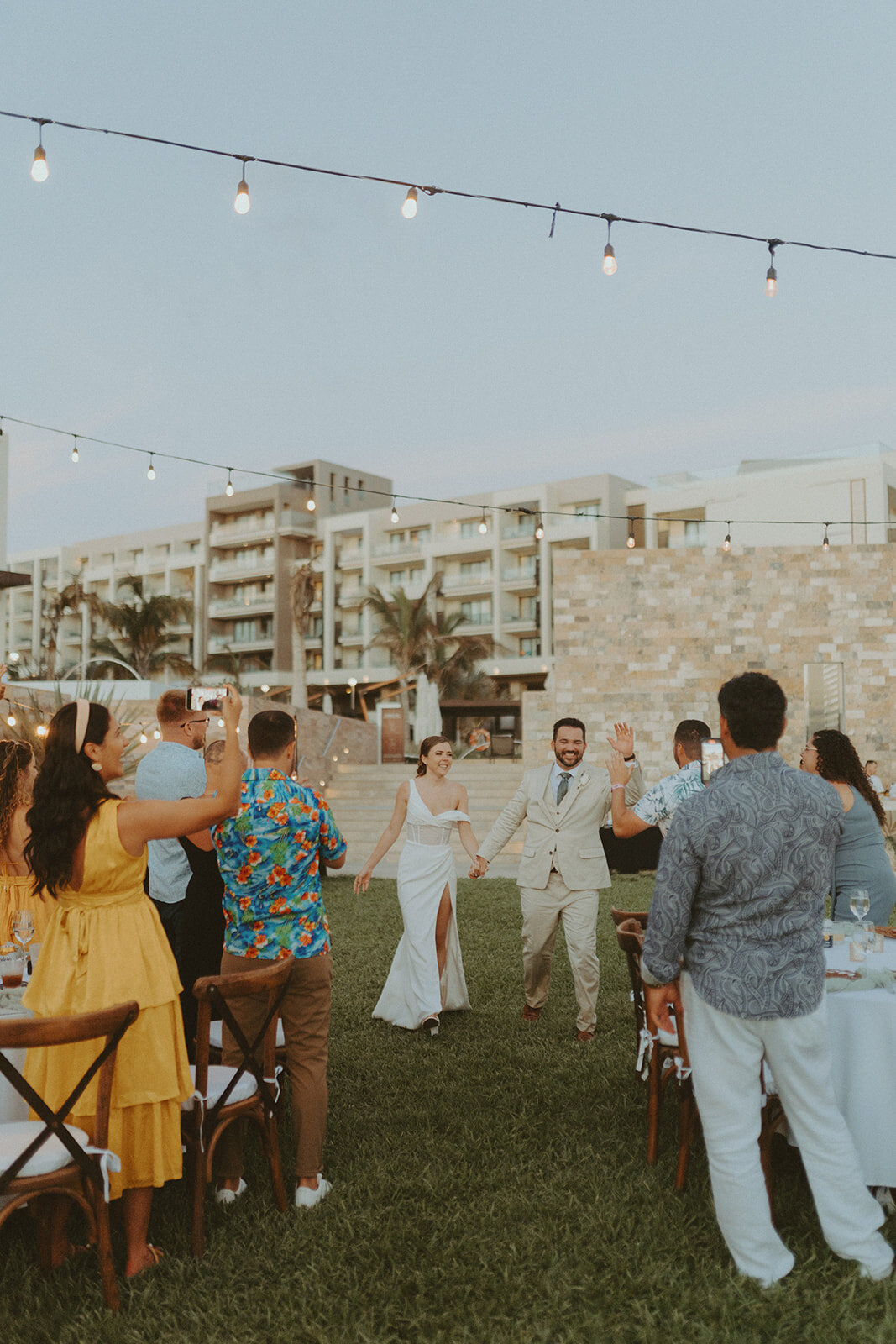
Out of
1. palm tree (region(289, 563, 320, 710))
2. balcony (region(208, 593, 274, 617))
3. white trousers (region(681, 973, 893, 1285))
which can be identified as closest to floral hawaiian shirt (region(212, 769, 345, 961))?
white trousers (region(681, 973, 893, 1285))

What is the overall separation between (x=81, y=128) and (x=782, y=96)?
6.01 meters

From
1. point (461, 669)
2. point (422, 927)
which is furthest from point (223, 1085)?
point (461, 669)

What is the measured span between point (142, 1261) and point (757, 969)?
2121 millimetres

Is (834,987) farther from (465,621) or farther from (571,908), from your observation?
(465,621)

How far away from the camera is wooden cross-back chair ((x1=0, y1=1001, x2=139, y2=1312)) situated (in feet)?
8.39

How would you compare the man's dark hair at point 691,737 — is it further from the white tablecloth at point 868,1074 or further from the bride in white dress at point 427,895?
the white tablecloth at point 868,1074

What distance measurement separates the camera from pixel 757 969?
110 inches

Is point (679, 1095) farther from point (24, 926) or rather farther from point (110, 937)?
point (24, 926)

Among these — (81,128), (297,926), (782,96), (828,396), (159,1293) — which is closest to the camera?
(159,1293)

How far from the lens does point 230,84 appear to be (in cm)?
762

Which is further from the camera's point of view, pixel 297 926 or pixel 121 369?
pixel 121 369

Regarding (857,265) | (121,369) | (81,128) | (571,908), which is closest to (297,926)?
(571,908)

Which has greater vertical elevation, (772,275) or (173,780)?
(772,275)

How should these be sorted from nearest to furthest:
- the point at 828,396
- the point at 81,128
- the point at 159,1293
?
the point at 159,1293, the point at 81,128, the point at 828,396
